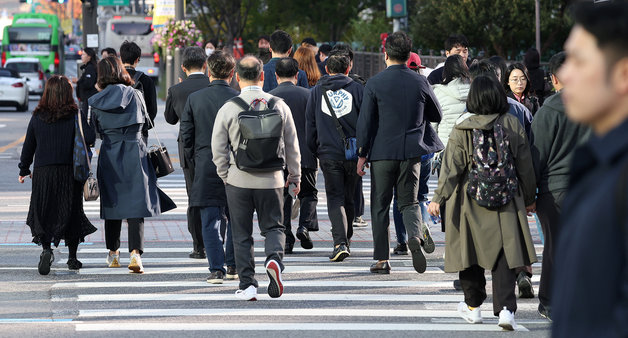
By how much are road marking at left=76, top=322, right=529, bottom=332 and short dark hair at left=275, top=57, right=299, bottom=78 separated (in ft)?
11.5

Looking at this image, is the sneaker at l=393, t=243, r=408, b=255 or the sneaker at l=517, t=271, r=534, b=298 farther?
the sneaker at l=393, t=243, r=408, b=255

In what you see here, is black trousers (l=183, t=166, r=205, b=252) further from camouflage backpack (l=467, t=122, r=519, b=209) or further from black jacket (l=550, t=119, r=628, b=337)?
black jacket (l=550, t=119, r=628, b=337)

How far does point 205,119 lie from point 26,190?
8382 mm

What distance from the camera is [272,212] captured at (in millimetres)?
8234

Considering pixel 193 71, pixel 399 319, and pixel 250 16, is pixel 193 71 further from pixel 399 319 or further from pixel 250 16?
pixel 250 16

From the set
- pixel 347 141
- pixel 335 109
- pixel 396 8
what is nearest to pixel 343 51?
pixel 335 109

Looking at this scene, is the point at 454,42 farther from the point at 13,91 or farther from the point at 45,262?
the point at 13,91

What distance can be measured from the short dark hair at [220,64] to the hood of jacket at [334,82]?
1.24 metres

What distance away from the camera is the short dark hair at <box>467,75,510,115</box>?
7.17 m

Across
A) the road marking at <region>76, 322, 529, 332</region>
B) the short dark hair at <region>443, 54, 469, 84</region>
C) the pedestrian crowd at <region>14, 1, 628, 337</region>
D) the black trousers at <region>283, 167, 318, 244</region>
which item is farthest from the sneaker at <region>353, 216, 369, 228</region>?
the road marking at <region>76, 322, 529, 332</region>

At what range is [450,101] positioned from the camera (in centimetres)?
1013

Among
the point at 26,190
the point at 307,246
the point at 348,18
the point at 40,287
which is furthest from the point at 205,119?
the point at 348,18

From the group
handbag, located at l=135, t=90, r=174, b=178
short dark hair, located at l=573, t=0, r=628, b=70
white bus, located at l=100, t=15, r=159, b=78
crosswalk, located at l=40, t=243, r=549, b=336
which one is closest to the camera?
short dark hair, located at l=573, t=0, r=628, b=70

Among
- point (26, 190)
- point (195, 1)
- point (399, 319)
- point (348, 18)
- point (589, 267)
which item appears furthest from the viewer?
point (348, 18)
